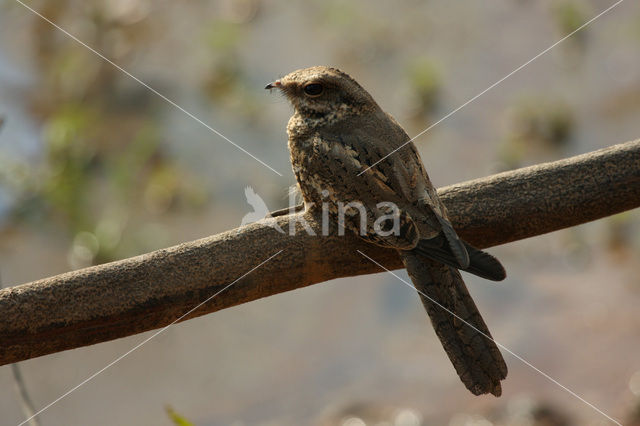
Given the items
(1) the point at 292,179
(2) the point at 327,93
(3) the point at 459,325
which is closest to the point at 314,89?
(2) the point at 327,93

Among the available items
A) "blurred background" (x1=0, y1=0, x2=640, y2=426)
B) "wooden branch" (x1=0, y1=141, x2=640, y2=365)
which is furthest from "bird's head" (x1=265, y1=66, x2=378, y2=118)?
"blurred background" (x1=0, y1=0, x2=640, y2=426)

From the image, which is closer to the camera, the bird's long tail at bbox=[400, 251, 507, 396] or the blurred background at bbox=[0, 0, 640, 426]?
the bird's long tail at bbox=[400, 251, 507, 396]

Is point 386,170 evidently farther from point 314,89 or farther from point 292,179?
point 292,179

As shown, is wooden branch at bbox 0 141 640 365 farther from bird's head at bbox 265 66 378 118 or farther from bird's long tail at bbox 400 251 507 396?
bird's head at bbox 265 66 378 118

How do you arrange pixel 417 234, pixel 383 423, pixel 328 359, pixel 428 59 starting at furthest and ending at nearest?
pixel 428 59 < pixel 328 359 < pixel 383 423 < pixel 417 234

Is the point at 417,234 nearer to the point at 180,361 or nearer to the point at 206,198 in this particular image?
the point at 180,361

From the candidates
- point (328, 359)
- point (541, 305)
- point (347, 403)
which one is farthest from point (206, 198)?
point (541, 305)

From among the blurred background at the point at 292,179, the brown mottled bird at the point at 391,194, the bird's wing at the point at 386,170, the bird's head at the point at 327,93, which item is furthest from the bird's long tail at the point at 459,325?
the blurred background at the point at 292,179
